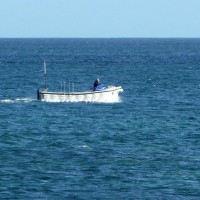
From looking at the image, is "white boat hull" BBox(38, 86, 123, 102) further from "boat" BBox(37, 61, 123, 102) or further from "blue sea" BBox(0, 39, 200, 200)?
"blue sea" BBox(0, 39, 200, 200)

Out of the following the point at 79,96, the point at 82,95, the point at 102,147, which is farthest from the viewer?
the point at 79,96

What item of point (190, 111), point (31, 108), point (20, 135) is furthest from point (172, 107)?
point (20, 135)

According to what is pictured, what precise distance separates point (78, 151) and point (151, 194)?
11.2 metres

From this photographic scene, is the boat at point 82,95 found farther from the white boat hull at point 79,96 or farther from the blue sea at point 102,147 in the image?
the blue sea at point 102,147

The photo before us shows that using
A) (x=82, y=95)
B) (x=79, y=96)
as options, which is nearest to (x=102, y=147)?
(x=82, y=95)

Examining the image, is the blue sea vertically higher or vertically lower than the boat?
lower

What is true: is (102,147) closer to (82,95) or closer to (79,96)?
(82,95)

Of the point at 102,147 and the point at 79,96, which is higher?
the point at 79,96

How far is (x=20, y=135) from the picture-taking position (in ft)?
192

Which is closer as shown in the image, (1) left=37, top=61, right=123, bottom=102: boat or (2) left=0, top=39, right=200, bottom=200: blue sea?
(2) left=0, top=39, right=200, bottom=200: blue sea

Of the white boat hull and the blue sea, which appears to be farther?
the white boat hull

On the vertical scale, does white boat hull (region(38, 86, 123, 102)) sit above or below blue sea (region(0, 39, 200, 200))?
above

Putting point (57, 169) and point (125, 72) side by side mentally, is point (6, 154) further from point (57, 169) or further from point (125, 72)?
point (125, 72)

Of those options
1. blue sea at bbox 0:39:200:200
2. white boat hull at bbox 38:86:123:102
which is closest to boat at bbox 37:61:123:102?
white boat hull at bbox 38:86:123:102
